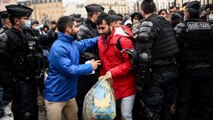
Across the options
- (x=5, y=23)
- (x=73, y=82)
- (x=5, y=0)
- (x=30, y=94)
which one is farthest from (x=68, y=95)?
(x=5, y=0)

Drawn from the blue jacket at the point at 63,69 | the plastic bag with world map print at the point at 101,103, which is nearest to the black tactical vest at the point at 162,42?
the plastic bag with world map print at the point at 101,103

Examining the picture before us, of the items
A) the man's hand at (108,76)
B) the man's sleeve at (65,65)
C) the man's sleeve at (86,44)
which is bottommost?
the man's hand at (108,76)

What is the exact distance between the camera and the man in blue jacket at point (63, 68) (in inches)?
169

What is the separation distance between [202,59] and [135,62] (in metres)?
1.33

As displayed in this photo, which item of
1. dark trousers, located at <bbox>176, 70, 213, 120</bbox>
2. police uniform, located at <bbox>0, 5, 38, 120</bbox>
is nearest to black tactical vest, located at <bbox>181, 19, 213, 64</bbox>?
dark trousers, located at <bbox>176, 70, 213, 120</bbox>

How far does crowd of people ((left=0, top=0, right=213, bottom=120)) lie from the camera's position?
14.4 feet

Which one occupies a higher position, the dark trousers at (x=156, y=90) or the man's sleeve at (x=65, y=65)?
the man's sleeve at (x=65, y=65)

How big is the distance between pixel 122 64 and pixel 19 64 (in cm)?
160

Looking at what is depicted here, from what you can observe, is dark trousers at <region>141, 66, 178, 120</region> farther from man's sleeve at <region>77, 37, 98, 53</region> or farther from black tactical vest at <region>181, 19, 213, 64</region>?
man's sleeve at <region>77, 37, 98, 53</region>

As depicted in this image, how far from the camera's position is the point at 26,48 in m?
4.80

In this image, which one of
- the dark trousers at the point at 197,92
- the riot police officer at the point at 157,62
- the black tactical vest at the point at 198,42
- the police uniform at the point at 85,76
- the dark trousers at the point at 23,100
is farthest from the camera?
the police uniform at the point at 85,76

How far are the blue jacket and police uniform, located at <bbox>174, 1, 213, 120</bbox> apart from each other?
5.61ft

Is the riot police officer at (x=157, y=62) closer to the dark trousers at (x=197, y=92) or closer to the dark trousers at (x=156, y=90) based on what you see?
the dark trousers at (x=156, y=90)

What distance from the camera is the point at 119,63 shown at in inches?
180
